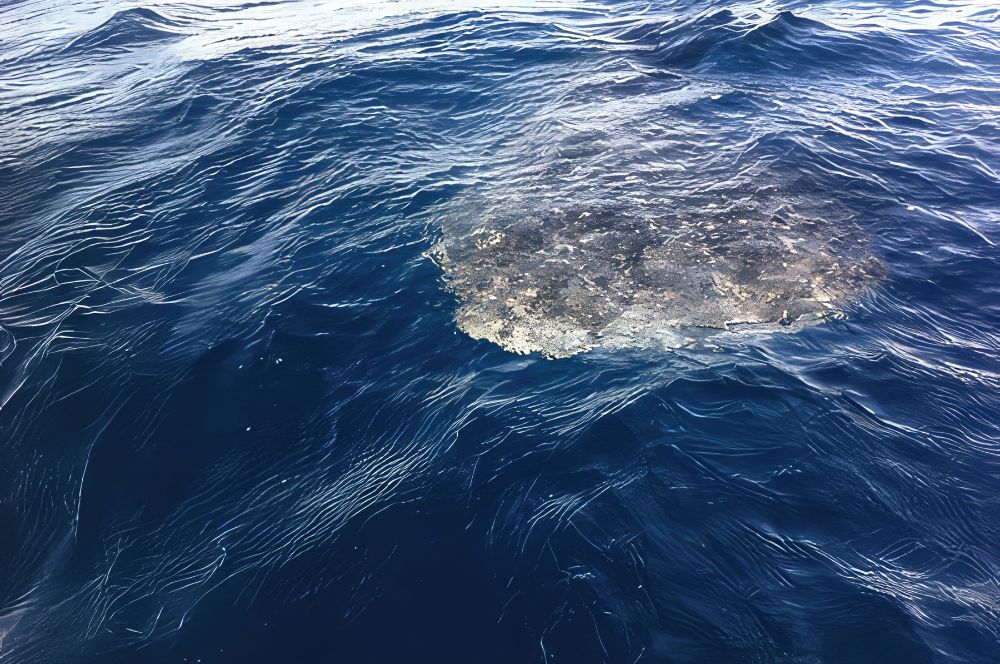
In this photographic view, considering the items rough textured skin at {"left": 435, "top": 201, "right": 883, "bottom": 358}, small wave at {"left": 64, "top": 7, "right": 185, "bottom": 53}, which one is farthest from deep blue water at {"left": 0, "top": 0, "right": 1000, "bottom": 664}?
small wave at {"left": 64, "top": 7, "right": 185, "bottom": 53}

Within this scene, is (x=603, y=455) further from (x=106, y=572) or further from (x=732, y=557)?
(x=106, y=572)

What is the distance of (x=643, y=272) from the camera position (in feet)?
16.8

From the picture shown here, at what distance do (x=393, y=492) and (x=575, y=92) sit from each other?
6.20 meters

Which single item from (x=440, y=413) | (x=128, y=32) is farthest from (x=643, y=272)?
(x=128, y=32)

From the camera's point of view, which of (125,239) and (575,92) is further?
(575,92)

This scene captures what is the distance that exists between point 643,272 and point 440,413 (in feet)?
6.68

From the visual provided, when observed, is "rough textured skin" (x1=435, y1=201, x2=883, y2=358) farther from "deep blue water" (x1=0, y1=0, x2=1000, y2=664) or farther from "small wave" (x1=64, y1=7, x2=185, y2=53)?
"small wave" (x1=64, y1=7, x2=185, y2=53)

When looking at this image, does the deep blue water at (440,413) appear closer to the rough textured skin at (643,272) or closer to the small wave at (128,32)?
the rough textured skin at (643,272)

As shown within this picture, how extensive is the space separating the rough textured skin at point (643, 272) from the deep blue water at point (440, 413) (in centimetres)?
22

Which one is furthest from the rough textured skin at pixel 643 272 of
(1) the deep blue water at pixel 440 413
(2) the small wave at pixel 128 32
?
(2) the small wave at pixel 128 32

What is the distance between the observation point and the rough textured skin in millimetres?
4698

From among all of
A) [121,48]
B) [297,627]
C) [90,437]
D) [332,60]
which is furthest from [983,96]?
[121,48]

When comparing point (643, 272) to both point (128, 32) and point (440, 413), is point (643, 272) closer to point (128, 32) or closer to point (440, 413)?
point (440, 413)

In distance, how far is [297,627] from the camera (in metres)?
3.11
